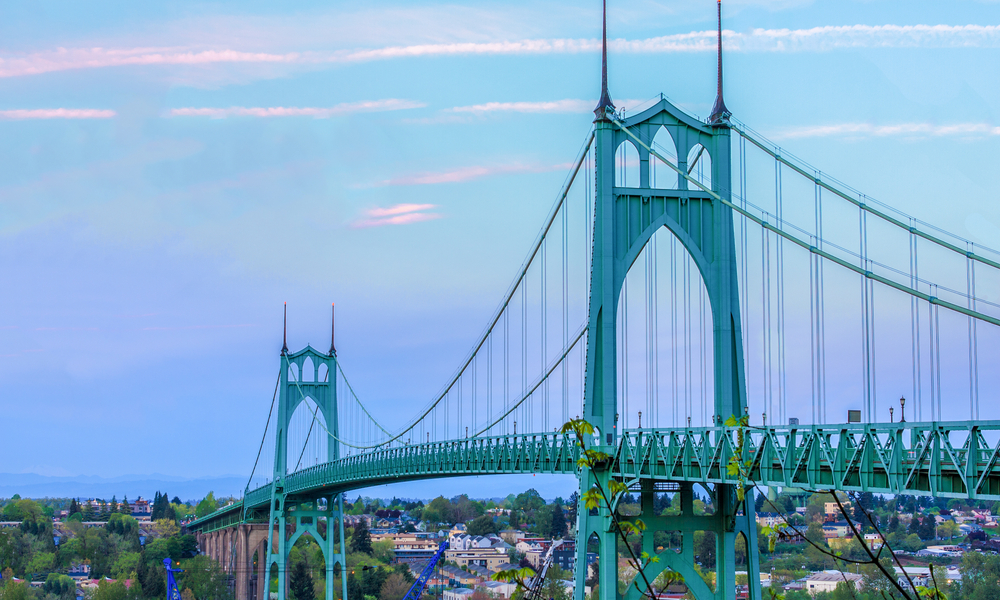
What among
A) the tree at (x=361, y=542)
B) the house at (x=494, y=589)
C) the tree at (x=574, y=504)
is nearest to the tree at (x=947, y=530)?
the tree at (x=574, y=504)

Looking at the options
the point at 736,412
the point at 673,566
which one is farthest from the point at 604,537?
the point at 736,412

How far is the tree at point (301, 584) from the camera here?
92.0 m

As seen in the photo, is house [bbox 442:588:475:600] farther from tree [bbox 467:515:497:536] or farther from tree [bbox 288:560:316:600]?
tree [bbox 467:515:497:536]

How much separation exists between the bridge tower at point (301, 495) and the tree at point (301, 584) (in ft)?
77.6

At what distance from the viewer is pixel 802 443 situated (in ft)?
56.6

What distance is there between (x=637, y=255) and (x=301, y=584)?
74373mm

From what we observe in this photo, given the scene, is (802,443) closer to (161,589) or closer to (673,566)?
(673,566)

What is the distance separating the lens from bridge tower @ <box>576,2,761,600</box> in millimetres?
23297

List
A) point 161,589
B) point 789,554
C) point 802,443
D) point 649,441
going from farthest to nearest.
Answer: point 789,554
point 161,589
point 649,441
point 802,443

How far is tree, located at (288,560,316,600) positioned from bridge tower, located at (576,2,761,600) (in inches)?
2844

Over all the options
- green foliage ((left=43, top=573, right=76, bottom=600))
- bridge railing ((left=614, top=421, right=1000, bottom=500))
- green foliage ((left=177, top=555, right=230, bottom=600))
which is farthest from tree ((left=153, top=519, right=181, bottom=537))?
bridge railing ((left=614, top=421, right=1000, bottom=500))

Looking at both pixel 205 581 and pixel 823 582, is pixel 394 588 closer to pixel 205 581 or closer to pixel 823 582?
pixel 205 581

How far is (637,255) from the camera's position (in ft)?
80.6

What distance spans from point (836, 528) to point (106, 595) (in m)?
61.2
